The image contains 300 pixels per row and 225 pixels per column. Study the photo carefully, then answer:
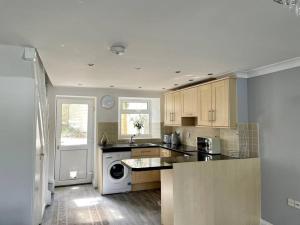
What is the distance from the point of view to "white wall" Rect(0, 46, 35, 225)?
2.32 m

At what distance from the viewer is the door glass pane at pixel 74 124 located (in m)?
5.38

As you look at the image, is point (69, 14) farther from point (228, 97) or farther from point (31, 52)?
point (228, 97)

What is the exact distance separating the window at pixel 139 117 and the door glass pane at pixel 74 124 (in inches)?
33.4

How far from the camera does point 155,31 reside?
199 centimetres

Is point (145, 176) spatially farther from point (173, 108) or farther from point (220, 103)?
point (220, 103)

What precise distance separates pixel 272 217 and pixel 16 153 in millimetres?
3342

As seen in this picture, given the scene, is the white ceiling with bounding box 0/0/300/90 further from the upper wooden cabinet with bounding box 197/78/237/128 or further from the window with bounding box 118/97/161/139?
the window with bounding box 118/97/161/139

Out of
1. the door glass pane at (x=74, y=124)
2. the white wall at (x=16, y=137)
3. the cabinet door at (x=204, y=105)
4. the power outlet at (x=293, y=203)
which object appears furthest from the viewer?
the door glass pane at (x=74, y=124)

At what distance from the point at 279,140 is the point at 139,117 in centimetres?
340

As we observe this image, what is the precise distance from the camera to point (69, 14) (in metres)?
1.67

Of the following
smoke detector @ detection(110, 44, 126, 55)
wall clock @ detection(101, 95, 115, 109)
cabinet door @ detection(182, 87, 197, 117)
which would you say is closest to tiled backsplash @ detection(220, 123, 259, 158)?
cabinet door @ detection(182, 87, 197, 117)

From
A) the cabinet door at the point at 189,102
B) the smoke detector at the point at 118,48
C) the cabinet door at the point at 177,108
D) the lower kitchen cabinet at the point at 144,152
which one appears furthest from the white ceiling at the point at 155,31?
the lower kitchen cabinet at the point at 144,152

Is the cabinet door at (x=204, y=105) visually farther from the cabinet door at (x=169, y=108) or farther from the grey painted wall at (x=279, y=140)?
the cabinet door at (x=169, y=108)

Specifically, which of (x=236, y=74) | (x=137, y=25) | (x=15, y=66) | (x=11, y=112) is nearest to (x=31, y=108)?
(x=11, y=112)
